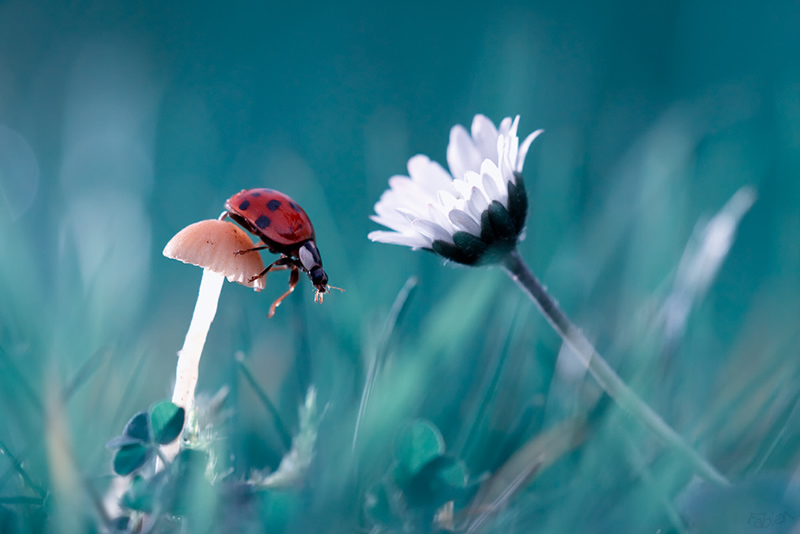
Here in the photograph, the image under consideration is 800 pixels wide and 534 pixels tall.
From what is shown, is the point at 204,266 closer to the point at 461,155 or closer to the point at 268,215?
the point at 268,215

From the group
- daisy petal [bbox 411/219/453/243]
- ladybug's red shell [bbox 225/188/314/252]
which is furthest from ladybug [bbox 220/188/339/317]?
daisy petal [bbox 411/219/453/243]

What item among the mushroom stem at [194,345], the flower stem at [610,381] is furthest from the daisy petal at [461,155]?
the mushroom stem at [194,345]

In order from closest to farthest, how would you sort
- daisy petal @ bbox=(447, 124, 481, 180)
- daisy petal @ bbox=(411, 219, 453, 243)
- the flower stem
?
the flower stem, daisy petal @ bbox=(411, 219, 453, 243), daisy petal @ bbox=(447, 124, 481, 180)

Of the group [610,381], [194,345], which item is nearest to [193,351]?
[194,345]

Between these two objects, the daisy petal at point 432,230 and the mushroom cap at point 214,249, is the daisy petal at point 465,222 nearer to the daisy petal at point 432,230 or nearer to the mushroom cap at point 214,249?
the daisy petal at point 432,230

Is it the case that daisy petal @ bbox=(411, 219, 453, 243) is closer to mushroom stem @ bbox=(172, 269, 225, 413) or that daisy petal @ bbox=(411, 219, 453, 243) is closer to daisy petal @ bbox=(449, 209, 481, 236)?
daisy petal @ bbox=(449, 209, 481, 236)

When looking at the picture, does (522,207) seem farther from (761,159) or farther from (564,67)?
(564,67)

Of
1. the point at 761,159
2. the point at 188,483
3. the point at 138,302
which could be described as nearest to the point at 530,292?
the point at 188,483
